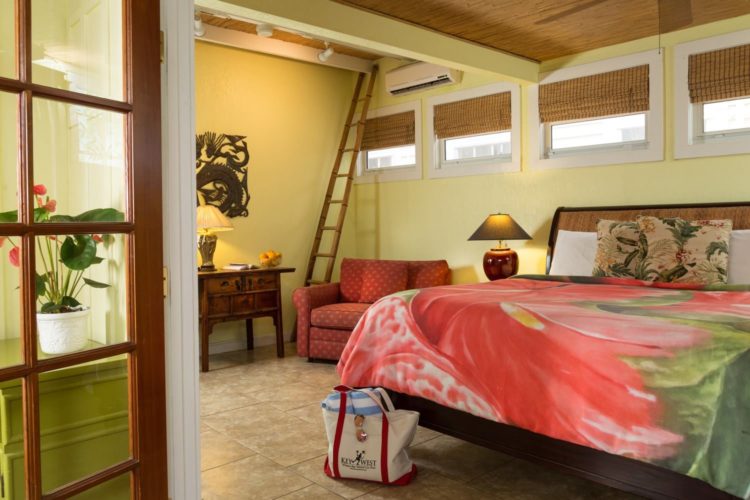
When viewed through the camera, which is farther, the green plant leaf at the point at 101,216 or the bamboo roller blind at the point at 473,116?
the bamboo roller blind at the point at 473,116

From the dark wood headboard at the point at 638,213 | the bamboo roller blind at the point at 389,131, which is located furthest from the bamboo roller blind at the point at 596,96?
the bamboo roller blind at the point at 389,131

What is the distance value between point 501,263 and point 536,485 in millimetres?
2349

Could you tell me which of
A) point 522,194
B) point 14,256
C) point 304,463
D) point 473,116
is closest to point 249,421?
point 304,463

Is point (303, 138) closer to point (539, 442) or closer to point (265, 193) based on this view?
point (265, 193)

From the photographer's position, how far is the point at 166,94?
1628 millimetres

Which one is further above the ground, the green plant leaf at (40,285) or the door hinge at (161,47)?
the door hinge at (161,47)

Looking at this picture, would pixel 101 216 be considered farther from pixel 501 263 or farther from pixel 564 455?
pixel 501 263

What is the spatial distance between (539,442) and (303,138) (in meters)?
4.22

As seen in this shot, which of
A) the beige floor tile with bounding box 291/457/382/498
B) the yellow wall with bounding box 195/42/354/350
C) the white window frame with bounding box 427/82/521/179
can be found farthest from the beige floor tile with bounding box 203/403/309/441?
the white window frame with bounding box 427/82/521/179

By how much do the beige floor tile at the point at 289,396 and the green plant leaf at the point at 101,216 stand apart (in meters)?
2.44

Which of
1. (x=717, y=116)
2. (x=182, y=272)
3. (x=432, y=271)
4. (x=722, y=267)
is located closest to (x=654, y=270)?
(x=722, y=267)

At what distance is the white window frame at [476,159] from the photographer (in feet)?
16.2

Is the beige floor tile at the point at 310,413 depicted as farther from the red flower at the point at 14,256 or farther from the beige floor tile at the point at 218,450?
the red flower at the point at 14,256

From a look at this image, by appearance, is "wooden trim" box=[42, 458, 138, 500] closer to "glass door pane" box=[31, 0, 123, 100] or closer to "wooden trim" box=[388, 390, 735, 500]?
"glass door pane" box=[31, 0, 123, 100]
